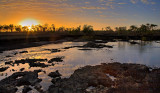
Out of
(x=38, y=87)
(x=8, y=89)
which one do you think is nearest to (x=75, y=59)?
(x=38, y=87)

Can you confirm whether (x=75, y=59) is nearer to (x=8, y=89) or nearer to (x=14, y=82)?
(x=14, y=82)

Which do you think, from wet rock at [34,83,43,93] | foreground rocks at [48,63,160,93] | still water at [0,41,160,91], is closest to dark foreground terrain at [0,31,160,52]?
still water at [0,41,160,91]

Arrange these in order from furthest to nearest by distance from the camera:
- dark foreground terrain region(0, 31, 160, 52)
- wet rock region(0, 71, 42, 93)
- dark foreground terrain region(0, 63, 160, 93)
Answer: dark foreground terrain region(0, 31, 160, 52), wet rock region(0, 71, 42, 93), dark foreground terrain region(0, 63, 160, 93)

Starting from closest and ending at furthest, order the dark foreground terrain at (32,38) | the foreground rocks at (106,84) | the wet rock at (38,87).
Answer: the foreground rocks at (106,84)
the wet rock at (38,87)
the dark foreground terrain at (32,38)

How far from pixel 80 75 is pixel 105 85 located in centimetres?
470

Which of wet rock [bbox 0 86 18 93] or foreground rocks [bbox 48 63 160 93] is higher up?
foreground rocks [bbox 48 63 160 93]

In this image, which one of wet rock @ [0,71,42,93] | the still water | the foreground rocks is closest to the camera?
the foreground rocks

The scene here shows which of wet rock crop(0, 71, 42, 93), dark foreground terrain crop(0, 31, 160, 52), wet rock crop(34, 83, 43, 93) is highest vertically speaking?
dark foreground terrain crop(0, 31, 160, 52)

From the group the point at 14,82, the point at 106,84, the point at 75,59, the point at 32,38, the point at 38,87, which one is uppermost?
the point at 32,38

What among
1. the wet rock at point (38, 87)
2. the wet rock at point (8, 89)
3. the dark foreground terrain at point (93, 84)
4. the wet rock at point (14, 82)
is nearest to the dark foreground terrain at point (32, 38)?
the wet rock at point (14, 82)

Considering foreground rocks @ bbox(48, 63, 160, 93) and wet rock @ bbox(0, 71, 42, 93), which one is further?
wet rock @ bbox(0, 71, 42, 93)

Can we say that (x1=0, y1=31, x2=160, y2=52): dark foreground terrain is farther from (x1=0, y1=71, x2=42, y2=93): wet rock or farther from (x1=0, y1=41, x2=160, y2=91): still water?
(x1=0, y1=71, x2=42, y2=93): wet rock

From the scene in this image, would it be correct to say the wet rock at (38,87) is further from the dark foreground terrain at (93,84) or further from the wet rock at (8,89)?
the wet rock at (8,89)

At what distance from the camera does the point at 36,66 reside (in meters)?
29.6
